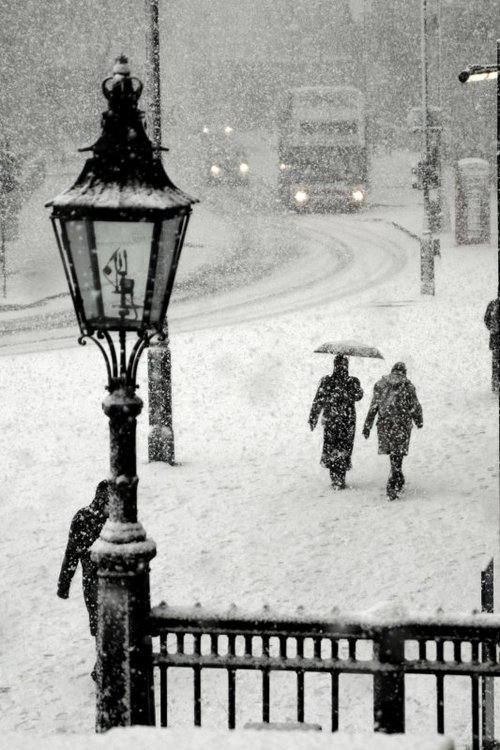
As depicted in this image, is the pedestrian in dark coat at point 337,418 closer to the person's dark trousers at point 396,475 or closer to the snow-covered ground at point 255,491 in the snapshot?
the snow-covered ground at point 255,491

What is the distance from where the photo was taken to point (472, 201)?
33250 mm

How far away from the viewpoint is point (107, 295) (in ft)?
17.9

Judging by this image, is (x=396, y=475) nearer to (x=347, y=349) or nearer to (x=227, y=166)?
(x=347, y=349)

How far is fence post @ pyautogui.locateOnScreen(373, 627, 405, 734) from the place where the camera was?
18.0ft

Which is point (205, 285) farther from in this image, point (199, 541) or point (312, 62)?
point (312, 62)

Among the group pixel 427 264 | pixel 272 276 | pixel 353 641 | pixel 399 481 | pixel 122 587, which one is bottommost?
pixel 399 481

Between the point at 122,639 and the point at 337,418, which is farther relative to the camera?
the point at 337,418

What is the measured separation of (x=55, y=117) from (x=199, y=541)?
38851 millimetres

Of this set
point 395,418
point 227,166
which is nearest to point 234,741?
point 395,418

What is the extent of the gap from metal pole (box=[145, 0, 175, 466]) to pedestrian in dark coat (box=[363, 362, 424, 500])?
2618 mm

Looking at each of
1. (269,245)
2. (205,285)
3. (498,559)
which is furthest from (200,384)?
(269,245)

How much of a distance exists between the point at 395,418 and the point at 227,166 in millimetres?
42125

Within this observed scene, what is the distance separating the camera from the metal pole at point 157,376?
1484 cm

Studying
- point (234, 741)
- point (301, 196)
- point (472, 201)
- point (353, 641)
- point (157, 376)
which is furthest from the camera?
point (301, 196)
